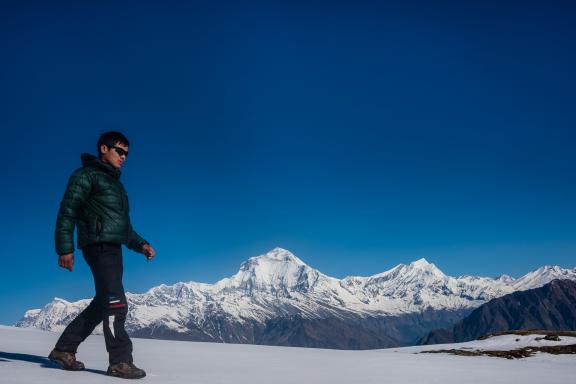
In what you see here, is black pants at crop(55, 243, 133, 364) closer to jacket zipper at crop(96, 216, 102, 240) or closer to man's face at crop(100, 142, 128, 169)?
jacket zipper at crop(96, 216, 102, 240)

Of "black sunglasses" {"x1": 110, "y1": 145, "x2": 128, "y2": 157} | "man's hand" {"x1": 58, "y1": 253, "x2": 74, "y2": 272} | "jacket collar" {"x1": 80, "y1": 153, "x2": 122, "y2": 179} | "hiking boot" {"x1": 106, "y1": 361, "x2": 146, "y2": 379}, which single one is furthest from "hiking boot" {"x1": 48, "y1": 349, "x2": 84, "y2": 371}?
"black sunglasses" {"x1": 110, "y1": 145, "x2": 128, "y2": 157}

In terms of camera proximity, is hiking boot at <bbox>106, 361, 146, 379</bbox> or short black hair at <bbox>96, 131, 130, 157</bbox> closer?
hiking boot at <bbox>106, 361, 146, 379</bbox>

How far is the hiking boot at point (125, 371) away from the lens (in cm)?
621

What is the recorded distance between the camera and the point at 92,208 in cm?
676

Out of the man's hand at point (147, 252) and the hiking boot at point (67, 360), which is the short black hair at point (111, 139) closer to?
the man's hand at point (147, 252)

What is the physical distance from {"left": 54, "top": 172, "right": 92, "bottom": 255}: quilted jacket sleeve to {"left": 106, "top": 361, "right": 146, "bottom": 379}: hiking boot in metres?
1.54

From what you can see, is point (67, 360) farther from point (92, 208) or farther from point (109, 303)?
point (92, 208)

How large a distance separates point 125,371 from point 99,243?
5.37ft

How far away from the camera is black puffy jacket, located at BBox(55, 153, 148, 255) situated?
6.50 metres

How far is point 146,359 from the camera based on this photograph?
9.25 metres

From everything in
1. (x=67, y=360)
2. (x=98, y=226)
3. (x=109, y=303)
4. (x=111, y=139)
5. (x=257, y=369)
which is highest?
(x=111, y=139)

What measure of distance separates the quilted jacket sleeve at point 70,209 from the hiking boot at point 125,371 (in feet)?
5.06

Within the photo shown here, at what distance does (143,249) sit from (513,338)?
46492 millimetres

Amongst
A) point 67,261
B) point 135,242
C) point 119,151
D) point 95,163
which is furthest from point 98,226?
point 119,151
